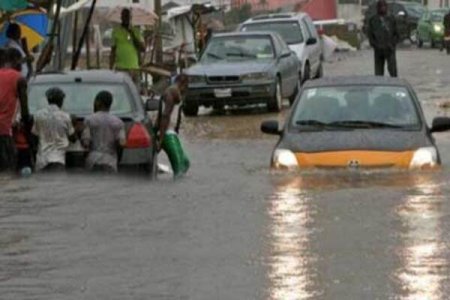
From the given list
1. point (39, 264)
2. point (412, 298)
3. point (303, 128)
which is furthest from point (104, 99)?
point (412, 298)

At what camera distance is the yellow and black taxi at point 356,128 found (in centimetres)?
1592

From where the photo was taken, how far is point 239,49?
101ft

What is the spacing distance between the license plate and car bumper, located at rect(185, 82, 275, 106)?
0.06ft

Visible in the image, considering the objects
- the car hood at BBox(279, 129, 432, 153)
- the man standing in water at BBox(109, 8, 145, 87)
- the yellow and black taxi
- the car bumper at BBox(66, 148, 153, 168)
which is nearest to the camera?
the yellow and black taxi

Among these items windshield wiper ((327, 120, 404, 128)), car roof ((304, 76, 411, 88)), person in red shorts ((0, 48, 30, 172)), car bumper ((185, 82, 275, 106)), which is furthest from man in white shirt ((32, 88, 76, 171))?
car bumper ((185, 82, 275, 106))

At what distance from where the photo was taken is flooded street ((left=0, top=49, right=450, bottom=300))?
9.84 meters

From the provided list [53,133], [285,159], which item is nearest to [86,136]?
[53,133]

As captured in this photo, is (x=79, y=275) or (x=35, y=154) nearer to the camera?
(x=79, y=275)

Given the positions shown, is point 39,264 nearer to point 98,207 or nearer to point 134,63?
point 98,207

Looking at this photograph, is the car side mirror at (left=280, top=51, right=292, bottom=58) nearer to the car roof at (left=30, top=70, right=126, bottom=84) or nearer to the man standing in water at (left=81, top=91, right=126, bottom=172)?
the car roof at (left=30, top=70, right=126, bottom=84)

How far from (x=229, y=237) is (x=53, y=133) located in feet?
16.1

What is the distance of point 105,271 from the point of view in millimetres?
10398

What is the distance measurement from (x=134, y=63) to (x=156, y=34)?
30.6 ft

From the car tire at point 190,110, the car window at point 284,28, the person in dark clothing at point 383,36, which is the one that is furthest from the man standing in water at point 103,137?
the car window at point 284,28
